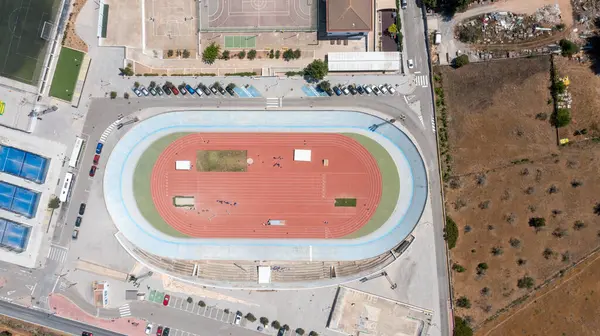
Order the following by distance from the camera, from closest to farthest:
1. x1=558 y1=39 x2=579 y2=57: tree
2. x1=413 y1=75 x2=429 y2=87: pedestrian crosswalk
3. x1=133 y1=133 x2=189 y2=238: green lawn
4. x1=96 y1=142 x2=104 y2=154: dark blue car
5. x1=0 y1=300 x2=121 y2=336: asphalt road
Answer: x1=558 y1=39 x2=579 y2=57: tree, x1=413 y1=75 x2=429 y2=87: pedestrian crosswalk, x1=96 y1=142 x2=104 y2=154: dark blue car, x1=0 y1=300 x2=121 y2=336: asphalt road, x1=133 y1=133 x2=189 y2=238: green lawn

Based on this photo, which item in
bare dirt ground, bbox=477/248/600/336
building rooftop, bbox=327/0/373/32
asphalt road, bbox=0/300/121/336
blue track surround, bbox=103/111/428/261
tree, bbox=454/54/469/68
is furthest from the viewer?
asphalt road, bbox=0/300/121/336

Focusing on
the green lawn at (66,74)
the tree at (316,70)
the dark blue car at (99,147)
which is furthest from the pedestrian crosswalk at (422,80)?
the green lawn at (66,74)

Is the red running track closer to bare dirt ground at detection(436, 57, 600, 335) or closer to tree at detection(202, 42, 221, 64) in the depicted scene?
tree at detection(202, 42, 221, 64)

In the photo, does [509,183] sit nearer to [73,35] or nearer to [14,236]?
[73,35]

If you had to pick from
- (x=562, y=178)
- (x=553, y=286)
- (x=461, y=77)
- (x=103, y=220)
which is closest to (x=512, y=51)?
(x=461, y=77)

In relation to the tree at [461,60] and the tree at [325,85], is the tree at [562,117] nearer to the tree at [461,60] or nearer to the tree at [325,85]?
the tree at [461,60]

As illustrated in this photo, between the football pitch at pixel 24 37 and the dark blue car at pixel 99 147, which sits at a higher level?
the football pitch at pixel 24 37

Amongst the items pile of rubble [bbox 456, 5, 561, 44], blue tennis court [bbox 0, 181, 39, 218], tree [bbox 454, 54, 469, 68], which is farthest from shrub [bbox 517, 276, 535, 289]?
blue tennis court [bbox 0, 181, 39, 218]
